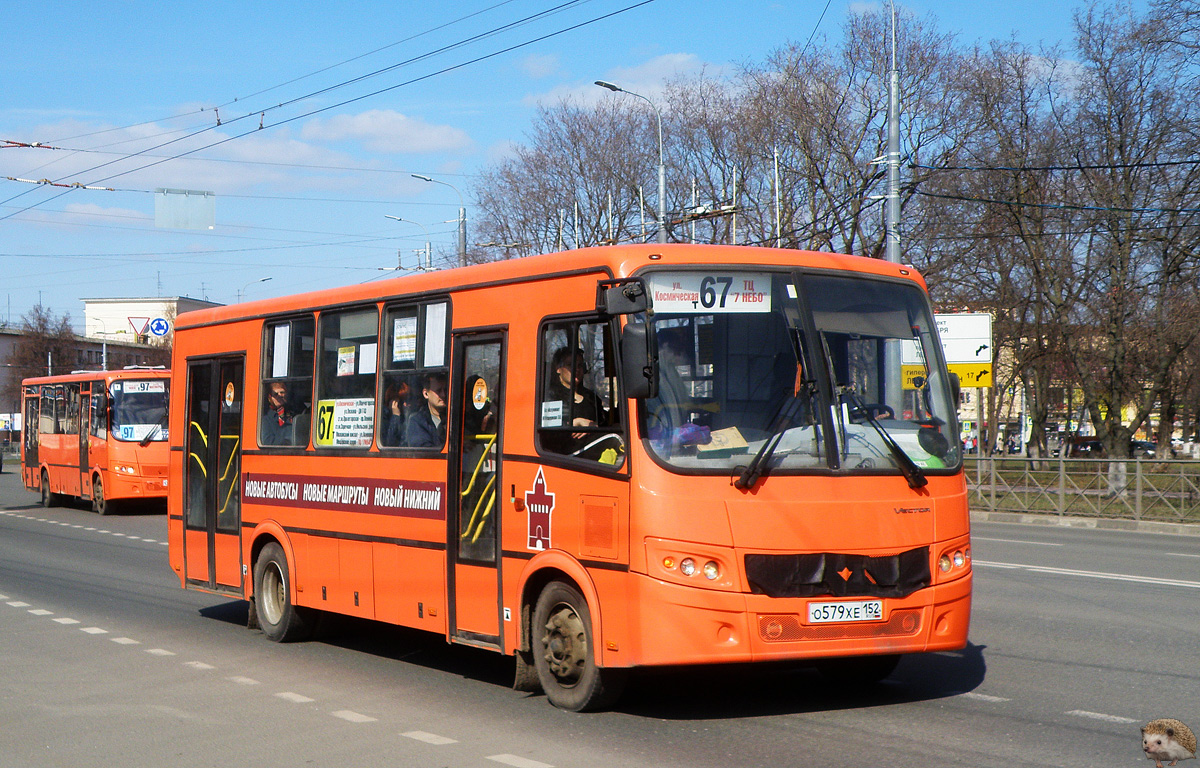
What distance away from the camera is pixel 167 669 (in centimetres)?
936

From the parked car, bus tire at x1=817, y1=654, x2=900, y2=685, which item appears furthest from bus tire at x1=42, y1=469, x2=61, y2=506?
the parked car

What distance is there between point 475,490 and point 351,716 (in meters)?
1.61

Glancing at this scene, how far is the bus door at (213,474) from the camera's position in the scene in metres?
11.4

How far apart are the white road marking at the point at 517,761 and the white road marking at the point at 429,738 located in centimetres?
46

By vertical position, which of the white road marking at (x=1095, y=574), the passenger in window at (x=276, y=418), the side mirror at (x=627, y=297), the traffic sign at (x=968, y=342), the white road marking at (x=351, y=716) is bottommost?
the white road marking at (x=351, y=716)

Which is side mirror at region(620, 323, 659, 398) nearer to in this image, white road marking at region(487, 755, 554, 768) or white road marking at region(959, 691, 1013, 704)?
white road marking at region(487, 755, 554, 768)

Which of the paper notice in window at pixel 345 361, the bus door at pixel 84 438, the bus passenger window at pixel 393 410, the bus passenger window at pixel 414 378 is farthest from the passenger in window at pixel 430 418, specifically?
the bus door at pixel 84 438

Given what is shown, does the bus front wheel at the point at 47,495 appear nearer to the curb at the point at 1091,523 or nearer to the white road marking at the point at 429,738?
the curb at the point at 1091,523

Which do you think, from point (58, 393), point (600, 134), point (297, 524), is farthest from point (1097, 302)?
point (297, 524)

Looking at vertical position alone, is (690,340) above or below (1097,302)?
below

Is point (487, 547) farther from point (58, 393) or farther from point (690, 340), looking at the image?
point (58, 393)

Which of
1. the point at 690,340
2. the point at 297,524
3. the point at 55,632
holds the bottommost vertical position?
the point at 55,632

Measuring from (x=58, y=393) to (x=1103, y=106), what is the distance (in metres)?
28.7

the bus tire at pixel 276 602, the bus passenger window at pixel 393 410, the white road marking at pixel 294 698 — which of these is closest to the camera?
the white road marking at pixel 294 698
